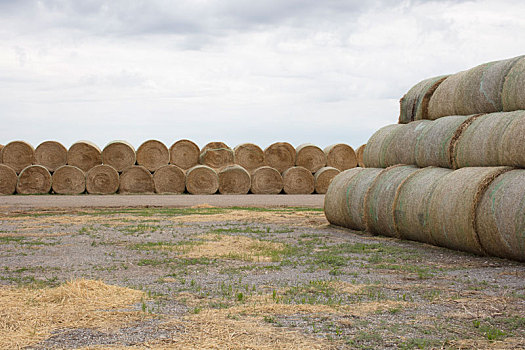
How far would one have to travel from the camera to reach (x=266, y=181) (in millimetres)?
21438

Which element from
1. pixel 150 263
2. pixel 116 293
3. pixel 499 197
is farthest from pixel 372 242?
pixel 116 293

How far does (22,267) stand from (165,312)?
2702 millimetres

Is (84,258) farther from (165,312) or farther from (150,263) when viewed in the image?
(165,312)

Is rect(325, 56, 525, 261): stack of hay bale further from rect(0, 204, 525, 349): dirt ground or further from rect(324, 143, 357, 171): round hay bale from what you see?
rect(324, 143, 357, 171): round hay bale

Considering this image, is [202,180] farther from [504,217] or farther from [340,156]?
[504,217]

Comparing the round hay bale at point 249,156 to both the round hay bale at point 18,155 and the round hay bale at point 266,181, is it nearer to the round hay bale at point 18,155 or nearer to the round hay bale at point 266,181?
the round hay bale at point 266,181

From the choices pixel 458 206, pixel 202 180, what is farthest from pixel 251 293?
pixel 202 180

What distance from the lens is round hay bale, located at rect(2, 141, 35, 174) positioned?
789 inches

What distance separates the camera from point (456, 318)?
4.45m

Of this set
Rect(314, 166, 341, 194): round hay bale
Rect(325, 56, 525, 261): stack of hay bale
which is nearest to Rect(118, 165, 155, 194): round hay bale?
Rect(314, 166, 341, 194): round hay bale

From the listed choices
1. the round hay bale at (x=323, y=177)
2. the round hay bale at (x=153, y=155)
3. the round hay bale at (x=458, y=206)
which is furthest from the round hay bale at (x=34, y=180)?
the round hay bale at (x=458, y=206)

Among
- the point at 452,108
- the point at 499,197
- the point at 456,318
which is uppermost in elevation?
the point at 452,108

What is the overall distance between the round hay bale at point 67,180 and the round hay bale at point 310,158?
24.8 feet

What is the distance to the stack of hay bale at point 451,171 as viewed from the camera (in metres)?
7.10
